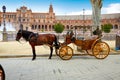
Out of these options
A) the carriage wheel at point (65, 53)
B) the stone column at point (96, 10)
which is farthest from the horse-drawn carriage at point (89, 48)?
the stone column at point (96, 10)

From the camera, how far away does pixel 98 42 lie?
1432 centimetres

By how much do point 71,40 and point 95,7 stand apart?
4877 millimetres

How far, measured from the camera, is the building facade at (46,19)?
485 feet

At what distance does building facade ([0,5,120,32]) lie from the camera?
14775 cm

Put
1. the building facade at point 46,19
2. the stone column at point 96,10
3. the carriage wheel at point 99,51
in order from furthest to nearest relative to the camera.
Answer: the building facade at point 46,19, the stone column at point 96,10, the carriage wheel at point 99,51

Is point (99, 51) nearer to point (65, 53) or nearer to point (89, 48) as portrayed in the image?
point (89, 48)

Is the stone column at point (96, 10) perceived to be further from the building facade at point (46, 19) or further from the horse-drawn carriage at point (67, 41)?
the building facade at point (46, 19)

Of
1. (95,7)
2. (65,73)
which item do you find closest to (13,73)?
(65,73)

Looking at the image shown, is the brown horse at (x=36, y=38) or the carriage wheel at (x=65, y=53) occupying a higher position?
the brown horse at (x=36, y=38)

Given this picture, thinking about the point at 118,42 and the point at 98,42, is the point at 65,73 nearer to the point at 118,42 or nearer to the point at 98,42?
the point at 98,42

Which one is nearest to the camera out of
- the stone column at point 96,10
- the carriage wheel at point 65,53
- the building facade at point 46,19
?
the carriage wheel at point 65,53

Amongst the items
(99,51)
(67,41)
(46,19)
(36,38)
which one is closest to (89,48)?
(99,51)

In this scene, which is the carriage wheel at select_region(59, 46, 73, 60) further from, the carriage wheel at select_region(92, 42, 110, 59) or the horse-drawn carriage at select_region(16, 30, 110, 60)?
the carriage wheel at select_region(92, 42, 110, 59)

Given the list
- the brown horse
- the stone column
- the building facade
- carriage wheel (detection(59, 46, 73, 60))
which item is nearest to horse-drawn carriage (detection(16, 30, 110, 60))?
the brown horse
